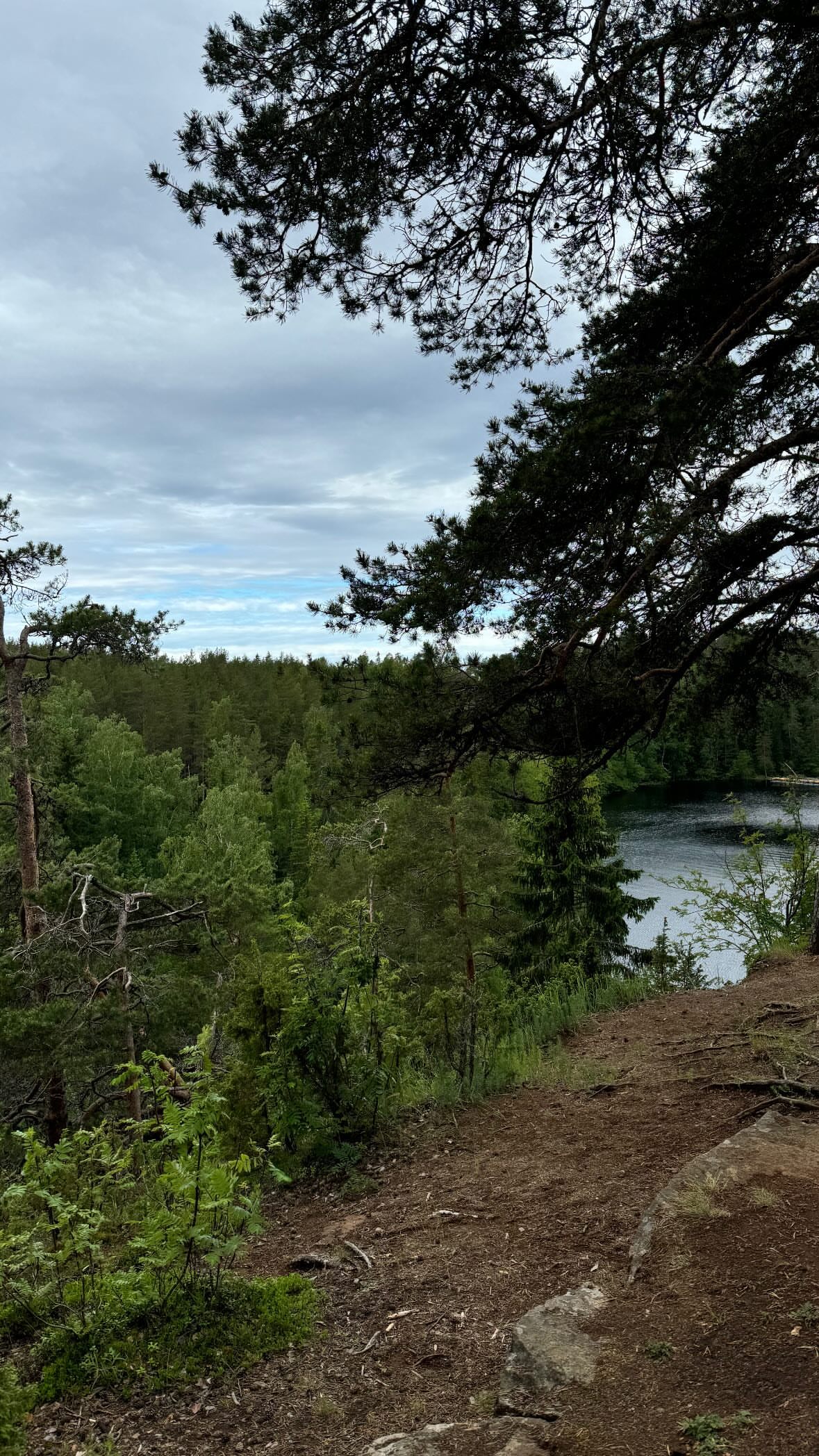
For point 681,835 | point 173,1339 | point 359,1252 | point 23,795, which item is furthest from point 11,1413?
point 681,835

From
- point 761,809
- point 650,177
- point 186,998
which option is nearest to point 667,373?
point 650,177

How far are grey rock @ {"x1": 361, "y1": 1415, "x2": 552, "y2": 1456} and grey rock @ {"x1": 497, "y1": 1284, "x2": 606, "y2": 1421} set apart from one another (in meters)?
0.08

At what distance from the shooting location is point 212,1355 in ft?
10.4

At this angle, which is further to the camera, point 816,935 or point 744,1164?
point 816,935

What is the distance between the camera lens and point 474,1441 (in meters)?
2.55

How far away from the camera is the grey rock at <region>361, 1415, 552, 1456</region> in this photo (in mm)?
2455

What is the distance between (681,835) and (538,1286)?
41367 millimetres

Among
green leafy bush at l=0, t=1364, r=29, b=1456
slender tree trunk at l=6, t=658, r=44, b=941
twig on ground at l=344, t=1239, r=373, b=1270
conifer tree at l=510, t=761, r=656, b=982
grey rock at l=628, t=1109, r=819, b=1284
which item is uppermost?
slender tree trunk at l=6, t=658, r=44, b=941

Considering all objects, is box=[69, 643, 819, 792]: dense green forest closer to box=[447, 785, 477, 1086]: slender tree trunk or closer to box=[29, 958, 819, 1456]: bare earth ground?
box=[29, 958, 819, 1456]: bare earth ground

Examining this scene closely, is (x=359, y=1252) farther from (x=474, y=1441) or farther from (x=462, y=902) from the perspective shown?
(x=462, y=902)

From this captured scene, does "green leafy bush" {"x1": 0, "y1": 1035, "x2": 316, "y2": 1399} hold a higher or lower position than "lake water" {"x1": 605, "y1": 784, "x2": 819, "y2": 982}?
higher

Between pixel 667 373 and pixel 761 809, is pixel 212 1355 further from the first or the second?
pixel 761 809

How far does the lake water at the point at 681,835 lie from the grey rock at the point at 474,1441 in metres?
16.4

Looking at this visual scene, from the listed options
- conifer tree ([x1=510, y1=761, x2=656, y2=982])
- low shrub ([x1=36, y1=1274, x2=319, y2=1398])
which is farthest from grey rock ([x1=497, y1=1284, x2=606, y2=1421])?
conifer tree ([x1=510, y1=761, x2=656, y2=982])
